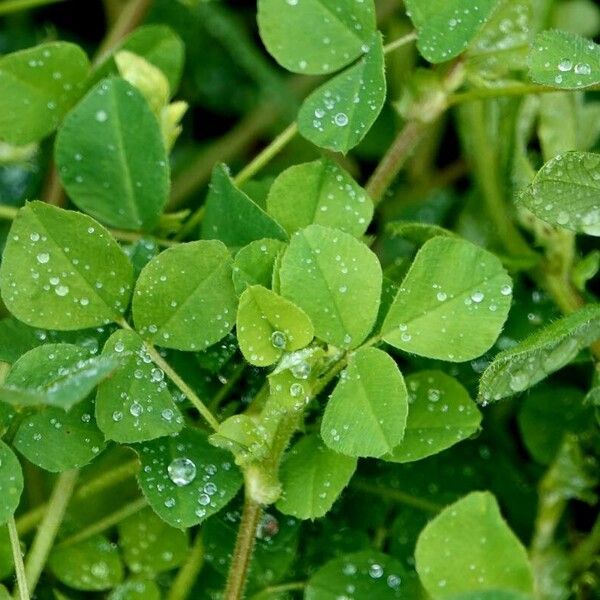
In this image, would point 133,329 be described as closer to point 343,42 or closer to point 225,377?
point 225,377

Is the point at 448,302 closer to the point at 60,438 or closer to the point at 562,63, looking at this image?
the point at 562,63

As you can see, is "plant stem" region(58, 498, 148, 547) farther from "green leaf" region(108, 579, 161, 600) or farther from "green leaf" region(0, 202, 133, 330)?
"green leaf" region(0, 202, 133, 330)

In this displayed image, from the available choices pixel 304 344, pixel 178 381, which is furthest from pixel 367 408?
pixel 178 381

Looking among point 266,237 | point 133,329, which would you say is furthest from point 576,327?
point 133,329

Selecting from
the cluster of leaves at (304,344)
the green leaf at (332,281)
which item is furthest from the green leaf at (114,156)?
the green leaf at (332,281)

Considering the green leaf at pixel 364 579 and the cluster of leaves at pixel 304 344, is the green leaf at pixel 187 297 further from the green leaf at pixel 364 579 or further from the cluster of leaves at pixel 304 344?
the green leaf at pixel 364 579
